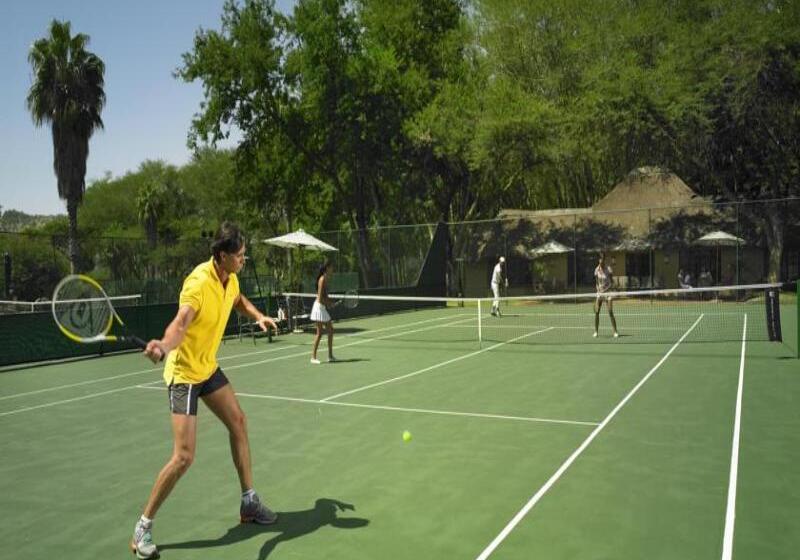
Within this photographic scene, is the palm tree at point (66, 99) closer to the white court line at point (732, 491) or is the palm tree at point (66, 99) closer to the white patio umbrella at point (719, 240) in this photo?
the white patio umbrella at point (719, 240)

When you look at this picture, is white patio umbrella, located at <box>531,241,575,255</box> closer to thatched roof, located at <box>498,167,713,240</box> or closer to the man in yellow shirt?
thatched roof, located at <box>498,167,713,240</box>

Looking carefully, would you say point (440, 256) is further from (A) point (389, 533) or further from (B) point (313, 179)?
(A) point (389, 533)

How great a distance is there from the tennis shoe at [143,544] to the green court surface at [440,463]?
0.16 metres

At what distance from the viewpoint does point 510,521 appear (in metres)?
5.20

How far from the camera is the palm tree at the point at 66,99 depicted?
31.5 m

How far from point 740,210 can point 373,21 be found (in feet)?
61.9

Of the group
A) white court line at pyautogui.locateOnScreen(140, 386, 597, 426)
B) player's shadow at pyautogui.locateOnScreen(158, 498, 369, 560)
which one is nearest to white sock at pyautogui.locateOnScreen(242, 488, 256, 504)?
player's shadow at pyautogui.locateOnScreen(158, 498, 369, 560)

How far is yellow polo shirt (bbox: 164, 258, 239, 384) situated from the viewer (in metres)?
4.78

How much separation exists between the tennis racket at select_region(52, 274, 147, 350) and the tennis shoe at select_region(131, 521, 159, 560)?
63.2 inches

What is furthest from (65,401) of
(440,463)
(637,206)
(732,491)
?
(637,206)

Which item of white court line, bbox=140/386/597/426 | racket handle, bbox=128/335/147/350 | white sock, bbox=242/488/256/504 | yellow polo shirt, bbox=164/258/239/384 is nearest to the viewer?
racket handle, bbox=128/335/147/350

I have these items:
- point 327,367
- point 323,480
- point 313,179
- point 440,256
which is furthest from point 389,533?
point 313,179

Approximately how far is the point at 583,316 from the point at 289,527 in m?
19.8

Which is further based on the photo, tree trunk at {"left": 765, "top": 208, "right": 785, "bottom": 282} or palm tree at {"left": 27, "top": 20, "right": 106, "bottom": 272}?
palm tree at {"left": 27, "top": 20, "right": 106, "bottom": 272}
